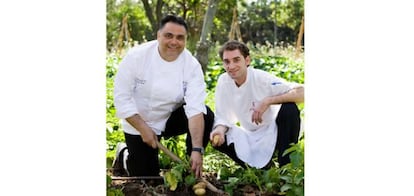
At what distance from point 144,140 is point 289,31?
2.35 feet

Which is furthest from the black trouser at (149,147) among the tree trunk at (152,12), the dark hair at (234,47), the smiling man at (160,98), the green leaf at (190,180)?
the tree trunk at (152,12)

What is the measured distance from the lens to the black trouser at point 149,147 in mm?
2385

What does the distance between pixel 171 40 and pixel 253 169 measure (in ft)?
1.88

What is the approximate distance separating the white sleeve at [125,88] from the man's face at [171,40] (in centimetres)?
12

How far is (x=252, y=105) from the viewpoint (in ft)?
7.93

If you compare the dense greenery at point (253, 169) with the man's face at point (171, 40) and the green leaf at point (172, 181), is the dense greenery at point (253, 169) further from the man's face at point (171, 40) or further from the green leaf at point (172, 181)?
the man's face at point (171, 40)

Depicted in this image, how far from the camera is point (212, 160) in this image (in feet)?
7.93

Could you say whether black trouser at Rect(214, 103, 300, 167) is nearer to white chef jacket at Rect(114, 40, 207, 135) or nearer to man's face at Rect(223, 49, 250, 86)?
man's face at Rect(223, 49, 250, 86)

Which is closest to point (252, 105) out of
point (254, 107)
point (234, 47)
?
point (254, 107)

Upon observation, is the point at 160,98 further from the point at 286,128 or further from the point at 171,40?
the point at 286,128

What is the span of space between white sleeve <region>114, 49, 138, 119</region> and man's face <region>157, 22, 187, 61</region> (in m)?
0.12
